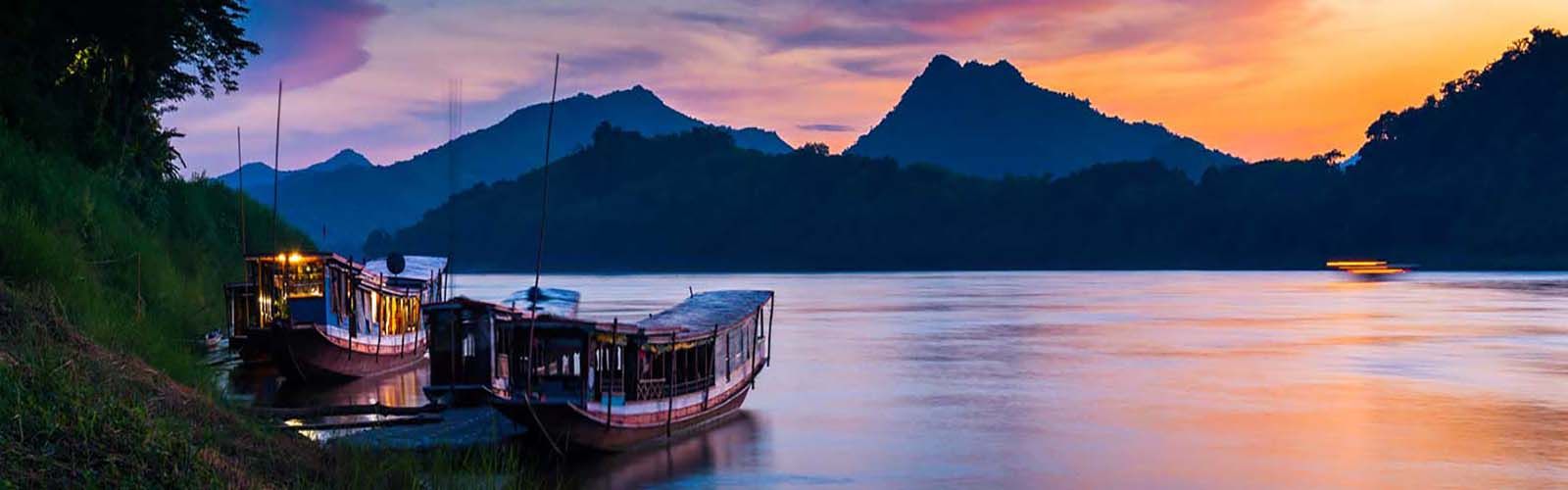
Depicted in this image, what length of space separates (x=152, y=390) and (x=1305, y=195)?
16739 cm

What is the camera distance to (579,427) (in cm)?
1966

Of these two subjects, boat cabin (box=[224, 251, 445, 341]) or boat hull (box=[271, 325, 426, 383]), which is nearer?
boat hull (box=[271, 325, 426, 383])

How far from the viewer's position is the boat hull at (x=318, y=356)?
1131 inches

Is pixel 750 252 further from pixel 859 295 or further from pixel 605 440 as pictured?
pixel 605 440

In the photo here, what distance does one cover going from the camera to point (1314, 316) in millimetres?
65375

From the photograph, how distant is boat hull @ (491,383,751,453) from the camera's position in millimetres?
19156

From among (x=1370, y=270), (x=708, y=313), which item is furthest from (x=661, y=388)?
(x=1370, y=270)

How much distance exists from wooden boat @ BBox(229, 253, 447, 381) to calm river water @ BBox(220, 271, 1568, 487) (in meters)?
0.94

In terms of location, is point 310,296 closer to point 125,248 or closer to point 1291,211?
point 125,248

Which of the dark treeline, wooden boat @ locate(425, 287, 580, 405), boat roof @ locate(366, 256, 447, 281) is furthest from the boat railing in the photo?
the dark treeline

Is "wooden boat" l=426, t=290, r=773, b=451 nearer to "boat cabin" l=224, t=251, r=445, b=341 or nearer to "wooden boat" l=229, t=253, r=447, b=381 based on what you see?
"wooden boat" l=229, t=253, r=447, b=381

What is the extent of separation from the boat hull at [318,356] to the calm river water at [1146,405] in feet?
2.81

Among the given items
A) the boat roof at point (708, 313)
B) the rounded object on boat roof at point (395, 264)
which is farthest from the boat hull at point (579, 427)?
the rounded object on boat roof at point (395, 264)

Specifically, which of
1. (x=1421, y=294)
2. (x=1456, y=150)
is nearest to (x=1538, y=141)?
(x=1456, y=150)
